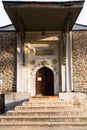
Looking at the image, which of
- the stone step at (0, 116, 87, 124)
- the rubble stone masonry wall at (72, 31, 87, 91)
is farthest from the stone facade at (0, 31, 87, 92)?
the stone step at (0, 116, 87, 124)

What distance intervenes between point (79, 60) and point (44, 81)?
2.36 metres

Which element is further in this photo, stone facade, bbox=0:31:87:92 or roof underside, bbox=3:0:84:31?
stone facade, bbox=0:31:87:92

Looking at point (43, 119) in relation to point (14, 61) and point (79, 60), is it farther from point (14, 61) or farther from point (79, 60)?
point (79, 60)

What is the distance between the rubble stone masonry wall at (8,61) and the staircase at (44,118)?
367 centimetres

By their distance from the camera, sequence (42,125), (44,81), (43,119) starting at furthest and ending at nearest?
(44,81)
(43,119)
(42,125)

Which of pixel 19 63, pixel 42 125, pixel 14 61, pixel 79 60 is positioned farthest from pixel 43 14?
pixel 42 125

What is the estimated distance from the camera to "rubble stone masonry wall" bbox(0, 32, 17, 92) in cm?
1627

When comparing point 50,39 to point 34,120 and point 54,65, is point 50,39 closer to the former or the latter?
point 54,65

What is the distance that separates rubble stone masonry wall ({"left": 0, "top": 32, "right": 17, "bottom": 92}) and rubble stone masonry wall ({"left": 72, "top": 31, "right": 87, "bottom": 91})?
3.30 metres

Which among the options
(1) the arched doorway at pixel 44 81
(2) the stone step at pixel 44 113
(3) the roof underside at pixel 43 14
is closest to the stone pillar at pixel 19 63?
(3) the roof underside at pixel 43 14

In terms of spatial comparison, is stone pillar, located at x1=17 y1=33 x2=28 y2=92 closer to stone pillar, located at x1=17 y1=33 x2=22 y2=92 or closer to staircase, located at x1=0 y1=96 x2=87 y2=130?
stone pillar, located at x1=17 y1=33 x2=22 y2=92

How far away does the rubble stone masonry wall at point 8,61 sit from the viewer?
53.4 feet

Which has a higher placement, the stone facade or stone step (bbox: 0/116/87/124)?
→ the stone facade

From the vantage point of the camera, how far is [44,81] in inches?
671
